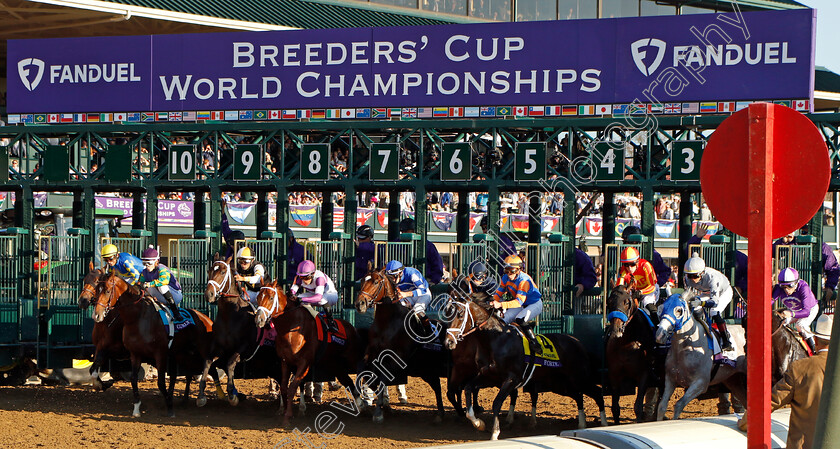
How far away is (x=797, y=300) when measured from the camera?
963cm

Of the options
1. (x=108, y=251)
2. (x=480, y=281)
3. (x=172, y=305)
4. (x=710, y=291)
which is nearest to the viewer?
(x=710, y=291)

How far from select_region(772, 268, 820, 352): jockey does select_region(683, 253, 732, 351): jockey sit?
497 millimetres

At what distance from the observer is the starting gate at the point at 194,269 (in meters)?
12.5

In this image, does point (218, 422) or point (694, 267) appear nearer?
point (694, 267)

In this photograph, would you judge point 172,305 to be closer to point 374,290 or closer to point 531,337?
point 374,290

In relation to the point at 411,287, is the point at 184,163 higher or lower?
higher

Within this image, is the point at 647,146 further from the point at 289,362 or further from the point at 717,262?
the point at 289,362

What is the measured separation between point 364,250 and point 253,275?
6.56 ft

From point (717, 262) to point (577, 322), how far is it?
1798 mm

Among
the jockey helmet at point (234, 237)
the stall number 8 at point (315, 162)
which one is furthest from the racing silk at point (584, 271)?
the jockey helmet at point (234, 237)

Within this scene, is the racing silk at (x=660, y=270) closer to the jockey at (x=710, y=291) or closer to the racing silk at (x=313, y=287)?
the jockey at (x=710, y=291)

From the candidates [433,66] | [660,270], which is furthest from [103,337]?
[660,270]

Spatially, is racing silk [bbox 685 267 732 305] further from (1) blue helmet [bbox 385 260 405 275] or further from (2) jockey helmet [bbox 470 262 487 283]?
(1) blue helmet [bbox 385 260 405 275]

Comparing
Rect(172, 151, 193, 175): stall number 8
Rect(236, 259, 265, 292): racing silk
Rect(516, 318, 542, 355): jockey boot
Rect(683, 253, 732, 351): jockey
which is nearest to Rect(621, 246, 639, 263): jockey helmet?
Rect(683, 253, 732, 351): jockey
